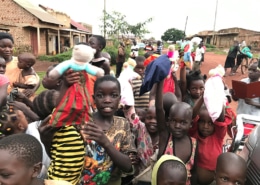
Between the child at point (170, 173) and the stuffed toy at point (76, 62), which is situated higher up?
the stuffed toy at point (76, 62)

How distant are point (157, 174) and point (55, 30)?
85.5ft

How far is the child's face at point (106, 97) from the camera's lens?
1858 mm

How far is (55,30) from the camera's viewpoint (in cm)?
2580

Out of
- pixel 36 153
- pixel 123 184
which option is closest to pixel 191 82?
pixel 123 184

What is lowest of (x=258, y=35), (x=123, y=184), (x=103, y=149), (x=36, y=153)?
(x=123, y=184)

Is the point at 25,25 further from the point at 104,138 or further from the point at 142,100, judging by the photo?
the point at 104,138

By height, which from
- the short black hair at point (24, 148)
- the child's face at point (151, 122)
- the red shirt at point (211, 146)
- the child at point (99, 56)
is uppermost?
the child at point (99, 56)

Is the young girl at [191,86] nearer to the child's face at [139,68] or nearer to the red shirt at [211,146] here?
the red shirt at [211,146]

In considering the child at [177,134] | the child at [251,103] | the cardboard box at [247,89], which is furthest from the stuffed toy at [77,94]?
the child at [251,103]

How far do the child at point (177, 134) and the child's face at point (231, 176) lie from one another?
1.18ft

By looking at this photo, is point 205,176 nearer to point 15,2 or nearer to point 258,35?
point 15,2

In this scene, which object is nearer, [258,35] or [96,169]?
[96,169]

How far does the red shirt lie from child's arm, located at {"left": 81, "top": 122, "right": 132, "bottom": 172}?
31.5 inches

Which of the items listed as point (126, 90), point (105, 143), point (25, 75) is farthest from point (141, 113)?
point (25, 75)
